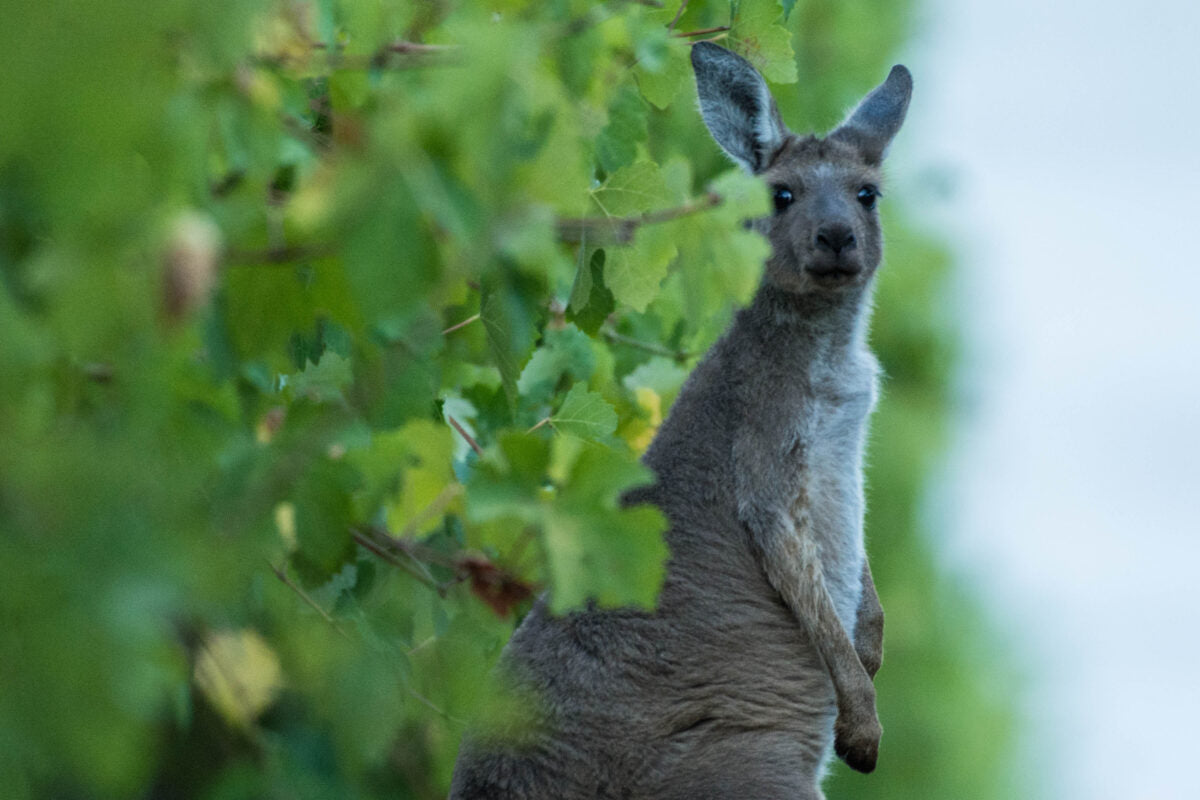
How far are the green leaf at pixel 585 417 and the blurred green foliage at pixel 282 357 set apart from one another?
1.53 ft

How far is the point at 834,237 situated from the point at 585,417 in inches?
54.5

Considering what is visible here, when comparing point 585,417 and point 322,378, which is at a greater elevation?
point 322,378

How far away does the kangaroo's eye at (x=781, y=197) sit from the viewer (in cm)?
→ 434

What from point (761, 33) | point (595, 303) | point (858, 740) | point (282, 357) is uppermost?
point (761, 33)

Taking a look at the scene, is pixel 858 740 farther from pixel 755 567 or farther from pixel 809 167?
pixel 809 167

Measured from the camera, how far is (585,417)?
313cm

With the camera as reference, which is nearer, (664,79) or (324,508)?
(324,508)

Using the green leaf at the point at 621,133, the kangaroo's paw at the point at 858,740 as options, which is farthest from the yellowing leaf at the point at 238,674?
the kangaroo's paw at the point at 858,740

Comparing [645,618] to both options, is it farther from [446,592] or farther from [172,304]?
[172,304]

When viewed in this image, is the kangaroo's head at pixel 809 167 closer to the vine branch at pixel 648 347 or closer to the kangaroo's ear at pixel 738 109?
the kangaroo's ear at pixel 738 109

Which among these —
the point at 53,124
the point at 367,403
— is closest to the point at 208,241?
the point at 53,124

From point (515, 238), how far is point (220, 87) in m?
0.41

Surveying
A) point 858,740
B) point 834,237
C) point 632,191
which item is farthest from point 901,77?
point 632,191

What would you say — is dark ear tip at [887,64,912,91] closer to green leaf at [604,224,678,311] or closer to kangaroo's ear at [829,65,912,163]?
kangaroo's ear at [829,65,912,163]
